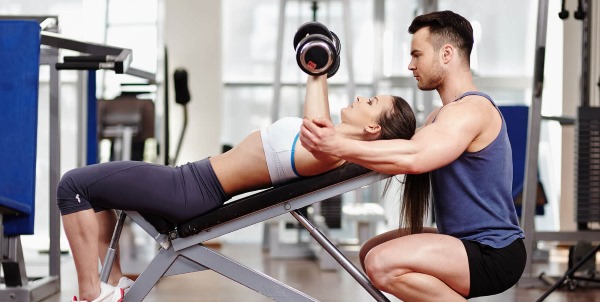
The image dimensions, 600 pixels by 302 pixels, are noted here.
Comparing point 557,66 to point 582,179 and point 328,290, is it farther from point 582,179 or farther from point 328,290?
point 328,290

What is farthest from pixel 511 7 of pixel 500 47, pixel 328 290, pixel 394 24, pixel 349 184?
pixel 349 184

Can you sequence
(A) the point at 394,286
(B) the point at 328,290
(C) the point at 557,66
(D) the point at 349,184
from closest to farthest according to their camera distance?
(A) the point at 394,286, (D) the point at 349,184, (B) the point at 328,290, (C) the point at 557,66

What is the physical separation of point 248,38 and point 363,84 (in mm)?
903

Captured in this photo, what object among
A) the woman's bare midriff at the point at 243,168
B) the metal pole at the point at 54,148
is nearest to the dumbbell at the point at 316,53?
the woman's bare midriff at the point at 243,168

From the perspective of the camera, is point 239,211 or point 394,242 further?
point 239,211

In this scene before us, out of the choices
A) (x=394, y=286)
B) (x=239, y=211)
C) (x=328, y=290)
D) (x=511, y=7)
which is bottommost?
(x=328, y=290)

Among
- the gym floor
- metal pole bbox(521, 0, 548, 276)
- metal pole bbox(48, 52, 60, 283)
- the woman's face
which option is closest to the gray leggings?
the woman's face

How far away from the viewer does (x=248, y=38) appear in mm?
6348

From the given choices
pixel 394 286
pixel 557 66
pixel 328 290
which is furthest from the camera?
pixel 557 66

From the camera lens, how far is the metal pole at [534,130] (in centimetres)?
395

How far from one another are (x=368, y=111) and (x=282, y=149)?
256 mm

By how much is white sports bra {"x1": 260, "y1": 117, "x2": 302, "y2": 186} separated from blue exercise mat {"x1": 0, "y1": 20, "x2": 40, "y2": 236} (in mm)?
1030

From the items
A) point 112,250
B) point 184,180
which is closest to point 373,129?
point 184,180

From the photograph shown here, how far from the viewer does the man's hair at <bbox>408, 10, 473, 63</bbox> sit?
2199 millimetres
